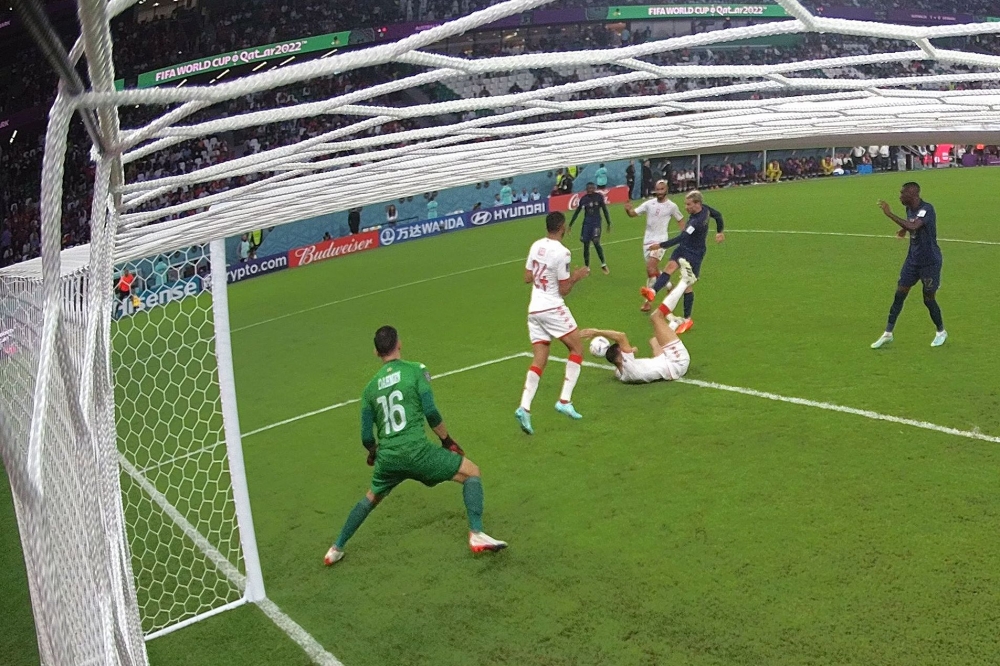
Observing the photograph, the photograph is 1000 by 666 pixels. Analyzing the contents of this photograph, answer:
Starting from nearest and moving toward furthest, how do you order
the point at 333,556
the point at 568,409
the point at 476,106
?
the point at 476,106
the point at 333,556
the point at 568,409

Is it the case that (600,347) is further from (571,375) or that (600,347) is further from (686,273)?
(686,273)

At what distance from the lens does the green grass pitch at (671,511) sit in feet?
14.9

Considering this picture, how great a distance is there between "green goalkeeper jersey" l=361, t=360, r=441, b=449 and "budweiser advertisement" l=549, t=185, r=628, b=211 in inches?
845

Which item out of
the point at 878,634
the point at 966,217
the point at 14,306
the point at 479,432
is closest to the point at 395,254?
the point at 966,217

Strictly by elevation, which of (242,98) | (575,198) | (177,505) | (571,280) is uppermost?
(242,98)

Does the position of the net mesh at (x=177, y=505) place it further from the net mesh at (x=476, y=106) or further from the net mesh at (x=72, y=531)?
the net mesh at (x=72, y=531)

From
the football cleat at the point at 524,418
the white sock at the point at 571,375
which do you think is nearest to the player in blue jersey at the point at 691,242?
the white sock at the point at 571,375

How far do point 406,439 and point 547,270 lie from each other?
285 cm

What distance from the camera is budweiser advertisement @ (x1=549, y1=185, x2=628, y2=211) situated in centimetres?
2648

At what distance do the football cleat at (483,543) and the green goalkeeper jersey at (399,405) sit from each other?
29.8 inches

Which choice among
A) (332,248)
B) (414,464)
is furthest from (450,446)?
(332,248)

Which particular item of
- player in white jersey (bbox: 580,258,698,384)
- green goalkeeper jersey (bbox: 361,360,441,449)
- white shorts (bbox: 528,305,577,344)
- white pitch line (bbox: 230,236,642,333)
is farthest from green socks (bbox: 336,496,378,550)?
white pitch line (bbox: 230,236,642,333)

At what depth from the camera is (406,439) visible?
17.6ft

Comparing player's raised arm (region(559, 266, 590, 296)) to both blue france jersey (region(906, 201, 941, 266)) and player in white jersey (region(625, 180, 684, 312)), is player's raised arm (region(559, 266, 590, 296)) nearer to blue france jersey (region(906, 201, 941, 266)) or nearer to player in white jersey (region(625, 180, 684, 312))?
blue france jersey (region(906, 201, 941, 266))
